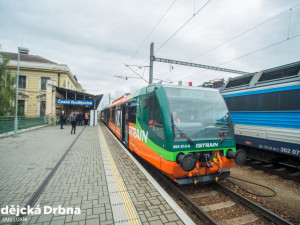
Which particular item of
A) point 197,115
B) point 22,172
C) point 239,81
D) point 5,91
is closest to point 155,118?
point 197,115

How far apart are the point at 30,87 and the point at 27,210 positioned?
2888 cm

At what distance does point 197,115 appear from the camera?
391 centimetres

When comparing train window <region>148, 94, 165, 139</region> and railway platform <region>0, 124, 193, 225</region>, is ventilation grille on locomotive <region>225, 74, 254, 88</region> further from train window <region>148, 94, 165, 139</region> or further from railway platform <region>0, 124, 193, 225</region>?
railway platform <region>0, 124, 193, 225</region>

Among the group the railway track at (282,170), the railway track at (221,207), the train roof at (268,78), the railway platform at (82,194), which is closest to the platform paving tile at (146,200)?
the railway platform at (82,194)


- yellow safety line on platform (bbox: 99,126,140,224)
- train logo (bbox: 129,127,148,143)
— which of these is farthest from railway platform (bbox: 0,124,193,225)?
train logo (bbox: 129,127,148,143)

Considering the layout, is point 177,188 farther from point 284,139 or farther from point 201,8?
point 201,8

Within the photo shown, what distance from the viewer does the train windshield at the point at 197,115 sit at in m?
3.62

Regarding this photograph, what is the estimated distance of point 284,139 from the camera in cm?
507

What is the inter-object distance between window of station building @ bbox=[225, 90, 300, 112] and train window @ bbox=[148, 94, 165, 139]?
14.3 feet

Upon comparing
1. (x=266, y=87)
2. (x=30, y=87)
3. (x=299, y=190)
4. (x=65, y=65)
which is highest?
(x=65, y=65)

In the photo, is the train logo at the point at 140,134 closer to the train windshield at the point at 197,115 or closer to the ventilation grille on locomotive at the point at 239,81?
the train windshield at the point at 197,115

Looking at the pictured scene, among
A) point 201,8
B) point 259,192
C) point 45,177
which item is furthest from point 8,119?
point 259,192

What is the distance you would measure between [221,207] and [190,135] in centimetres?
155

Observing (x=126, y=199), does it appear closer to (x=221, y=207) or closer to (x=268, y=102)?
(x=221, y=207)
